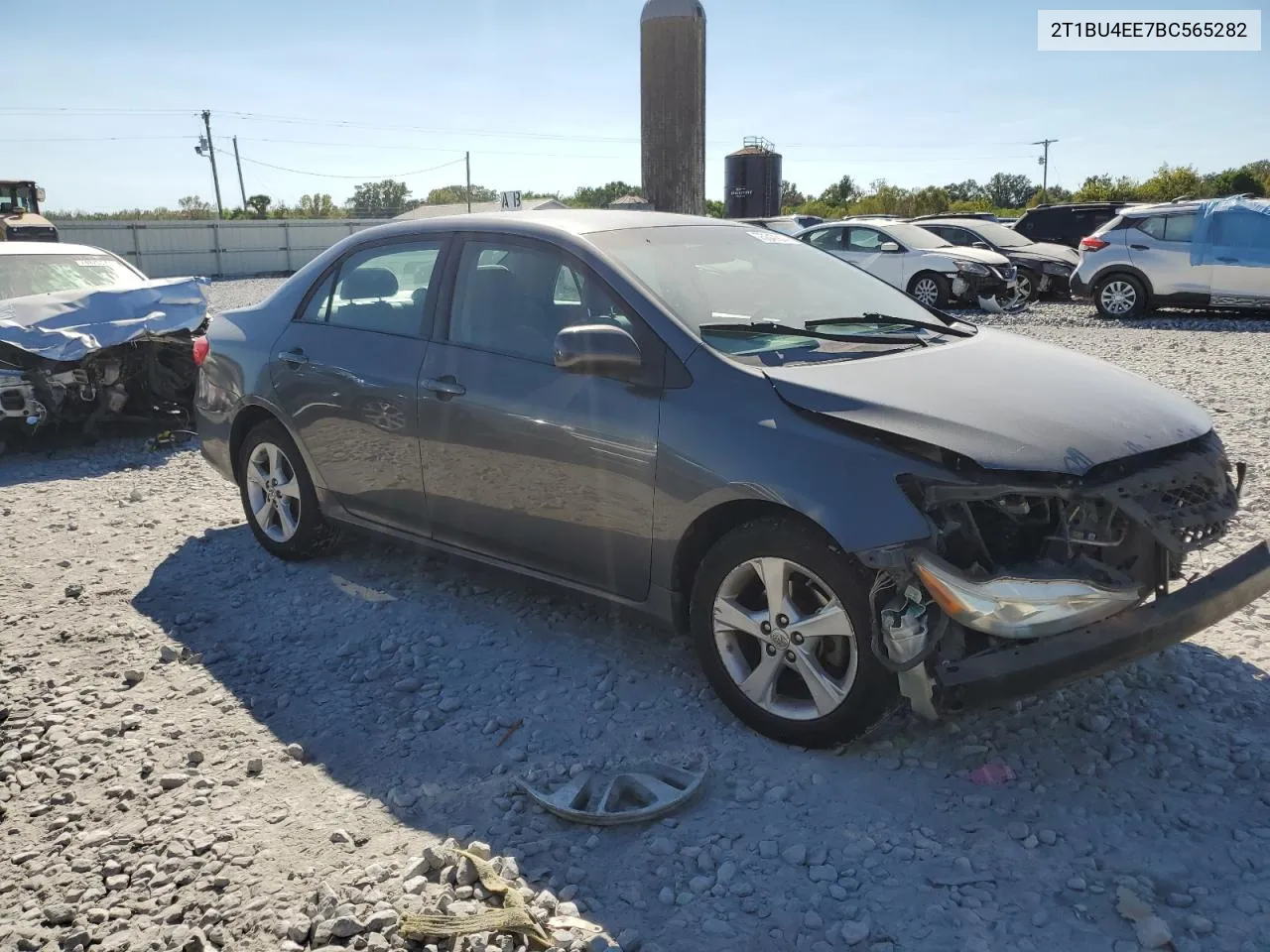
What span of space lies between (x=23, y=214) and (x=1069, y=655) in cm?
2955

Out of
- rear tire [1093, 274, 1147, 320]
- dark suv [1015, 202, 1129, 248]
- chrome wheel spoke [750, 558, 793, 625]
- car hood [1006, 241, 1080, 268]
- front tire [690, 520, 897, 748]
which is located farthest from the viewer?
dark suv [1015, 202, 1129, 248]

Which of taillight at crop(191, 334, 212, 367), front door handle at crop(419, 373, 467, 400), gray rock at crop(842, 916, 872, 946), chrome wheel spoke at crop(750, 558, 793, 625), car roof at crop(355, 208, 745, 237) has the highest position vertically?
car roof at crop(355, 208, 745, 237)

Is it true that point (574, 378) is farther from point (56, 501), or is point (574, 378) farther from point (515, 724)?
point (56, 501)

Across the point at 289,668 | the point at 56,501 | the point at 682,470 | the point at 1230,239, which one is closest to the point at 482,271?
the point at 682,470

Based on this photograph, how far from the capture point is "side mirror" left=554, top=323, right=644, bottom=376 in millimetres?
3646

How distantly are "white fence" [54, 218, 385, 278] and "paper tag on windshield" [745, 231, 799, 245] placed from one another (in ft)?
99.6

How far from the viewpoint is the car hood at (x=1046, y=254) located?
18.5 meters

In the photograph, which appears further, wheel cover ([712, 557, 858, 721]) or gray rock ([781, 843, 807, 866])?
wheel cover ([712, 557, 858, 721])

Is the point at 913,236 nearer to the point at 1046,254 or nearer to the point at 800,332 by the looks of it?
the point at 1046,254

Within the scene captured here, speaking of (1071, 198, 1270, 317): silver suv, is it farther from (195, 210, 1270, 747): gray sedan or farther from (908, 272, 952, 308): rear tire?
(195, 210, 1270, 747): gray sedan

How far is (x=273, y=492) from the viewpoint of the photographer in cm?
546

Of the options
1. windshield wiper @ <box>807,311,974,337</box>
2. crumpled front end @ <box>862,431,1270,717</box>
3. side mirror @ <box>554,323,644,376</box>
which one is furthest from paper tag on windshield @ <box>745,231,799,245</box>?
crumpled front end @ <box>862,431,1270,717</box>

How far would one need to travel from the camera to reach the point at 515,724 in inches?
148

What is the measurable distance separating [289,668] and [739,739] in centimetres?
195
